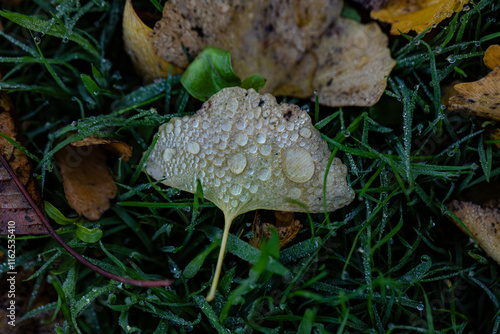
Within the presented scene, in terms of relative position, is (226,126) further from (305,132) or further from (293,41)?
(293,41)

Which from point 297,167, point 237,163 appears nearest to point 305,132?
point 297,167

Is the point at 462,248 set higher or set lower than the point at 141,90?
lower

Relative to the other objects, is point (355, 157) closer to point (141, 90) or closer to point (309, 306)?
point (309, 306)

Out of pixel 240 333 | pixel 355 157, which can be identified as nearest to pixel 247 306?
pixel 240 333

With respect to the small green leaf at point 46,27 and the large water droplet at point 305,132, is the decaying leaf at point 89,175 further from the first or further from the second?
the large water droplet at point 305,132

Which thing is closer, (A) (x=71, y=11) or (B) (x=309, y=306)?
(B) (x=309, y=306)

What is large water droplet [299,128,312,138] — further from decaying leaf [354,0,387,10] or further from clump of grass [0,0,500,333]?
decaying leaf [354,0,387,10]

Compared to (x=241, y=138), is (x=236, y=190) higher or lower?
lower

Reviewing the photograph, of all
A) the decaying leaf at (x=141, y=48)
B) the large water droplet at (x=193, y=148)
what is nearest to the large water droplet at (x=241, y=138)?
the large water droplet at (x=193, y=148)
